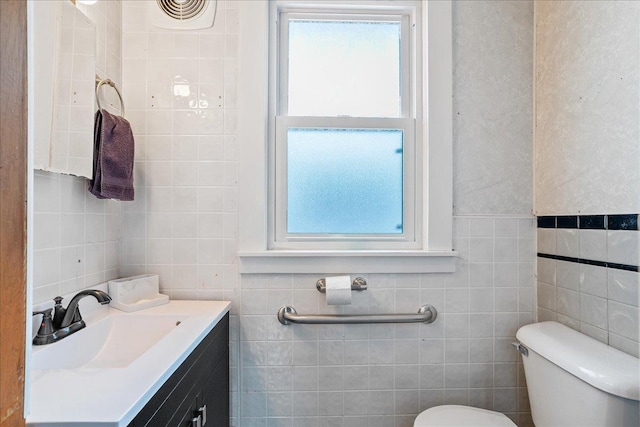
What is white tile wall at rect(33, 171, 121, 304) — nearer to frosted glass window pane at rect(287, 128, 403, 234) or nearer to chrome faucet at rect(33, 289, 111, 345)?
chrome faucet at rect(33, 289, 111, 345)

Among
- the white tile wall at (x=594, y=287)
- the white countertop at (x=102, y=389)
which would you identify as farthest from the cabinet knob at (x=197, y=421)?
the white tile wall at (x=594, y=287)

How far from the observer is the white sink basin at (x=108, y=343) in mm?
947

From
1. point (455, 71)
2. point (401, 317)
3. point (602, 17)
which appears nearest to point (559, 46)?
point (602, 17)

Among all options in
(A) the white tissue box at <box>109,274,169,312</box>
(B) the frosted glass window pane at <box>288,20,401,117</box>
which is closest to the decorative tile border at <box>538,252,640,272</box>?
(B) the frosted glass window pane at <box>288,20,401,117</box>

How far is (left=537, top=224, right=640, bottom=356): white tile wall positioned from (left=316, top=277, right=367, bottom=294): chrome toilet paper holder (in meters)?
0.76

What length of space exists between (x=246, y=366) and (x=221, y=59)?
130 cm

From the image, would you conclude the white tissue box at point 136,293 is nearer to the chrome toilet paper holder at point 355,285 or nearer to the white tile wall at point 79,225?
the white tile wall at point 79,225

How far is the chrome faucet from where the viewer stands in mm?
952

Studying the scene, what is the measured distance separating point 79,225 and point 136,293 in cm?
32

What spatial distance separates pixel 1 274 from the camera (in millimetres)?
348

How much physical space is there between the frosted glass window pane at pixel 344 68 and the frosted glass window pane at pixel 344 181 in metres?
0.12

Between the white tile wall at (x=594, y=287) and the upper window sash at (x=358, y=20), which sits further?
the upper window sash at (x=358, y=20)

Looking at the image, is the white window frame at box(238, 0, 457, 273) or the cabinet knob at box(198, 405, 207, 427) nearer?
the cabinet knob at box(198, 405, 207, 427)

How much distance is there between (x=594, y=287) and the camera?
1196 millimetres
